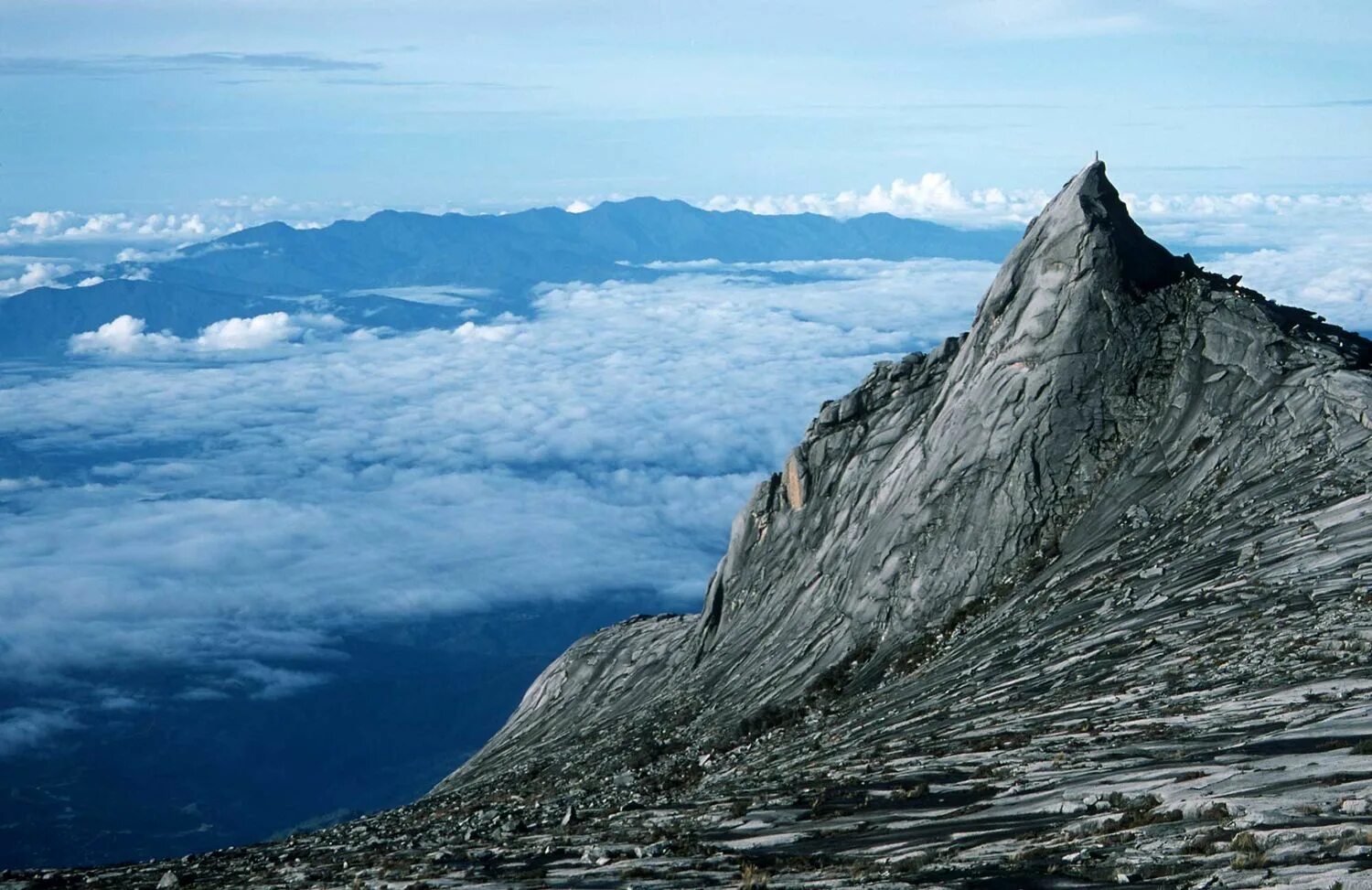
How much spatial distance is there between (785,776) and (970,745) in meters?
6.43

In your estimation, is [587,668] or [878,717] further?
[587,668]

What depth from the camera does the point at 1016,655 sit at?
49281mm

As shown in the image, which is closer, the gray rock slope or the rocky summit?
the rocky summit

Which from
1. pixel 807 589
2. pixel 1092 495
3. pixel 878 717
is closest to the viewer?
pixel 878 717

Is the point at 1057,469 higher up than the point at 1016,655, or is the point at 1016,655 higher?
the point at 1057,469

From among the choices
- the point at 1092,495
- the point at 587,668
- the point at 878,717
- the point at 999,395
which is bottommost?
the point at 587,668

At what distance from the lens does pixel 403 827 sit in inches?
1933

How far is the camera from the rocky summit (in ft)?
85.1

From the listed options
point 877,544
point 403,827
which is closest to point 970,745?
point 403,827

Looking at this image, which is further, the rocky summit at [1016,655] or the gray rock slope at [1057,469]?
the gray rock slope at [1057,469]

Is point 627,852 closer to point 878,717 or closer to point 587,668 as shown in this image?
point 878,717

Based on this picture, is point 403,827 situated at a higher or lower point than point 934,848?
lower

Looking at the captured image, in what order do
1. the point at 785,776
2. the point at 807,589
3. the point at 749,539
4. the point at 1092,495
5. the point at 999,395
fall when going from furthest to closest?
1. the point at 749,539
2. the point at 807,589
3. the point at 999,395
4. the point at 1092,495
5. the point at 785,776

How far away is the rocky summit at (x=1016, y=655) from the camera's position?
2595 cm
